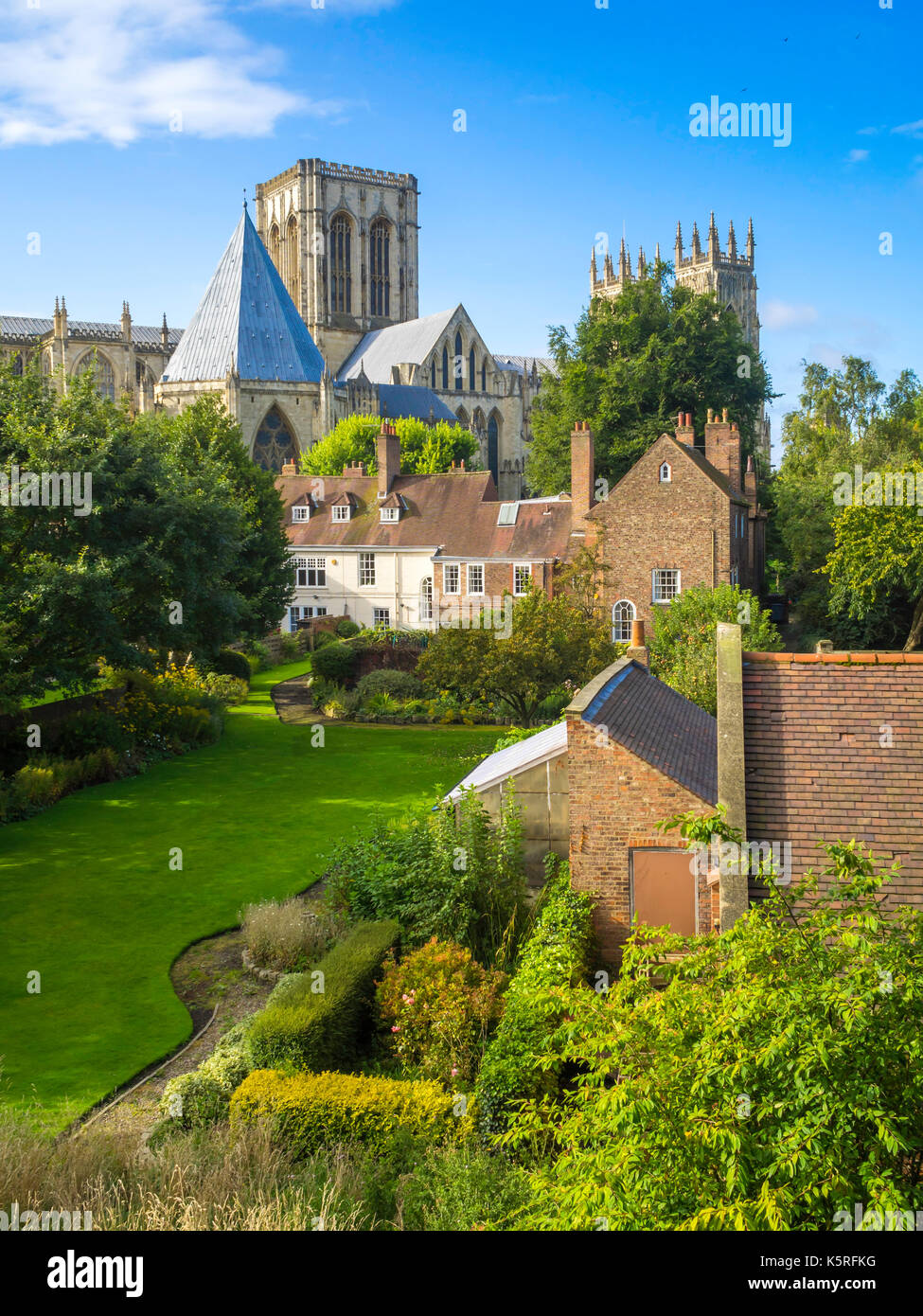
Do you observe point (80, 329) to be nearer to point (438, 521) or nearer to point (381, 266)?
point (381, 266)

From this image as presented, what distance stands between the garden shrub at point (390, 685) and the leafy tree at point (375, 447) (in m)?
32.5

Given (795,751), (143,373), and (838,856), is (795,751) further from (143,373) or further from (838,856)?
(143,373)

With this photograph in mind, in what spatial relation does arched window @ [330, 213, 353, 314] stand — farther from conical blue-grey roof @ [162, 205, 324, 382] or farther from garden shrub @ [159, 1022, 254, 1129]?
garden shrub @ [159, 1022, 254, 1129]

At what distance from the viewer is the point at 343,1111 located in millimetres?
10180

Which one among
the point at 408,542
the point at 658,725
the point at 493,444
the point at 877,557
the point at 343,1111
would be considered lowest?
the point at 343,1111

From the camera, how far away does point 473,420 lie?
311 feet

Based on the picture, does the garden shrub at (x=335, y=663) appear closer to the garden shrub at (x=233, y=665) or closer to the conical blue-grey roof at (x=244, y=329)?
the garden shrub at (x=233, y=665)

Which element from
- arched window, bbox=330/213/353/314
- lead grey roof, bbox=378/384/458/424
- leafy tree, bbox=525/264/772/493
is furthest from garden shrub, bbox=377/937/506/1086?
arched window, bbox=330/213/353/314

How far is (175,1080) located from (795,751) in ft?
23.2

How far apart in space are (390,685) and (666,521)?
10.9 metres

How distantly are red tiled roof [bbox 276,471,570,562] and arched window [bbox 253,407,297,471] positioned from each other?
23.1m

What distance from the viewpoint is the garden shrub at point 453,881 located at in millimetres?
14156

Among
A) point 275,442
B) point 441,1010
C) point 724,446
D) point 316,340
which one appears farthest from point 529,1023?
point 316,340

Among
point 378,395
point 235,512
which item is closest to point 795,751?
point 235,512
